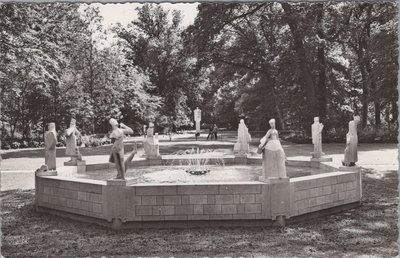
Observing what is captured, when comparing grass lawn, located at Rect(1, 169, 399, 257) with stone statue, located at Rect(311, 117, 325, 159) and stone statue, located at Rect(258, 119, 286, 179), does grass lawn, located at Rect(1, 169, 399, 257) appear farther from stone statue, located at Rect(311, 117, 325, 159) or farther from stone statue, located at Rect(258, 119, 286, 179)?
stone statue, located at Rect(311, 117, 325, 159)

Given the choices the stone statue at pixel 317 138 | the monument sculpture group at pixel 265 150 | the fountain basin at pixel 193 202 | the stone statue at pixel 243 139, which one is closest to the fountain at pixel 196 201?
the fountain basin at pixel 193 202

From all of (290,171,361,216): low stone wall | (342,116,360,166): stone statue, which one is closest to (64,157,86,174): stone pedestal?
(290,171,361,216): low stone wall

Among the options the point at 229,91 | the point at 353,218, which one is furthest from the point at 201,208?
the point at 229,91

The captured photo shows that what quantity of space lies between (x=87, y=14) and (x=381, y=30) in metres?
24.1

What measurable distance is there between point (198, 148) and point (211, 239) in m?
20.6

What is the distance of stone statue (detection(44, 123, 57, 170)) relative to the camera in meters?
12.0

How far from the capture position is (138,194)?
9.85 m

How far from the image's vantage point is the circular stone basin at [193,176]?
13.3 meters

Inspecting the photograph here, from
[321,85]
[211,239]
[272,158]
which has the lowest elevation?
[211,239]

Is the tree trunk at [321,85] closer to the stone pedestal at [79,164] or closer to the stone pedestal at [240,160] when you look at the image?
the stone pedestal at [240,160]

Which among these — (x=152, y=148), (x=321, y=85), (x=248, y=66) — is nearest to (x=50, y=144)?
(x=152, y=148)

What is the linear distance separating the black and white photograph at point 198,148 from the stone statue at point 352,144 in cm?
4

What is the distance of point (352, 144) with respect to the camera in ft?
39.2

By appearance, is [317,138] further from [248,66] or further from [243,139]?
[248,66]
